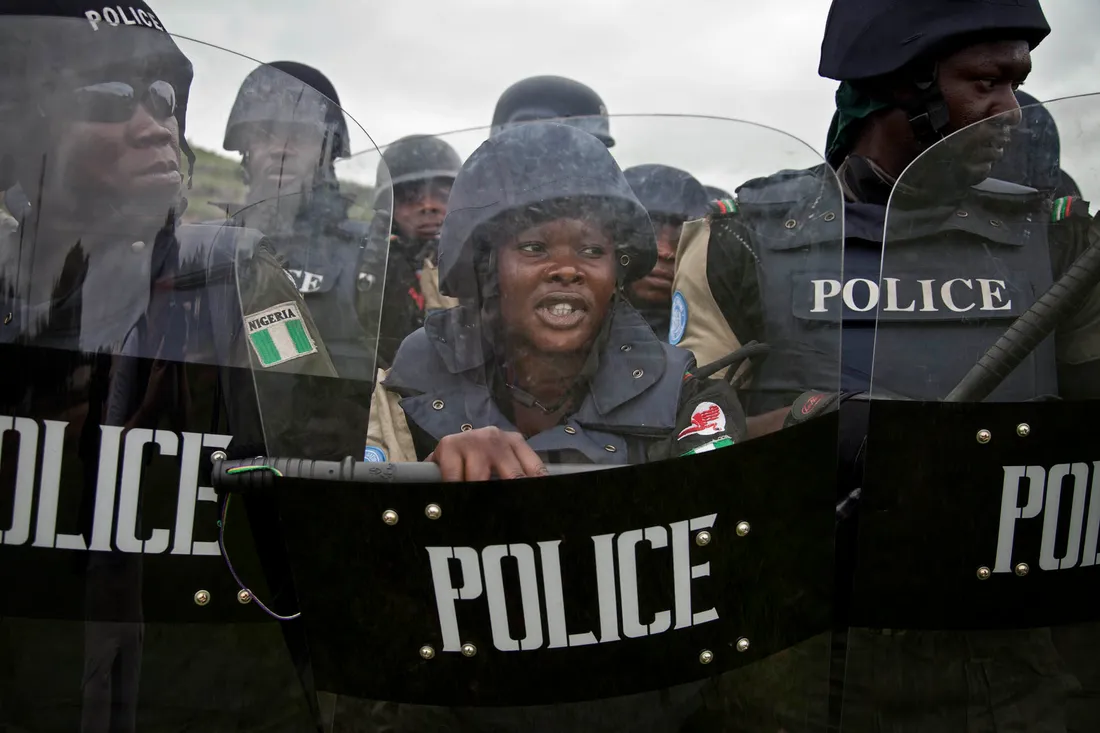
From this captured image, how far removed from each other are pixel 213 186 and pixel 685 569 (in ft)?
3.08

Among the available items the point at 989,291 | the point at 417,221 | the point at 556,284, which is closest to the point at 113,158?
the point at 417,221

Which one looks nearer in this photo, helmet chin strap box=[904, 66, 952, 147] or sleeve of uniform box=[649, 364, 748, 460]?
sleeve of uniform box=[649, 364, 748, 460]

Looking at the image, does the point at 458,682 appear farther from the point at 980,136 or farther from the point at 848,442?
the point at 980,136

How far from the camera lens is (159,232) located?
1.57 metres

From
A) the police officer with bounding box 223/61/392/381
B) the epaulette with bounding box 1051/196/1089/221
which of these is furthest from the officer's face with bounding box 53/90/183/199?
the epaulette with bounding box 1051/196/1089/221

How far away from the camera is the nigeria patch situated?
1566 millimetres

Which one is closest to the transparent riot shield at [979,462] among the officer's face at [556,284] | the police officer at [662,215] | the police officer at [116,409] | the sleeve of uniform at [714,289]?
the sleeve of uniform at [714,289]

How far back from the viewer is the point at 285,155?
1.71 meters

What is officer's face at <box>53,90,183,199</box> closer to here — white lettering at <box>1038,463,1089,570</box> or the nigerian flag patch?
the nigerian flag patch

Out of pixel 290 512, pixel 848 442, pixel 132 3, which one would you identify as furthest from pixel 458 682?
pixel 132 3

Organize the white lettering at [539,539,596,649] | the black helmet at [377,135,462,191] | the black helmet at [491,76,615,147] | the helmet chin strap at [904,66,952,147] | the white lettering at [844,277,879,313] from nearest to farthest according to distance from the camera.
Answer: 1. the white lettering at [539,539,596,649]
2. the black helmet at [377,135,462,191]
3. the white lettering at [844,277,879,313]
4. the helmet chin strap at [904,66,952,147]
5. the black helmet at [491,76,615,147]

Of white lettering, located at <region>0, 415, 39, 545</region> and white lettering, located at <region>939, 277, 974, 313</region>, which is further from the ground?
white lettering, located at <region>939, 277, 974, 313</region>

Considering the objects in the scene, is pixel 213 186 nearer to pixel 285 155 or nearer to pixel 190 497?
pixel 285 155

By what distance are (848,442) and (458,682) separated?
73 cm
